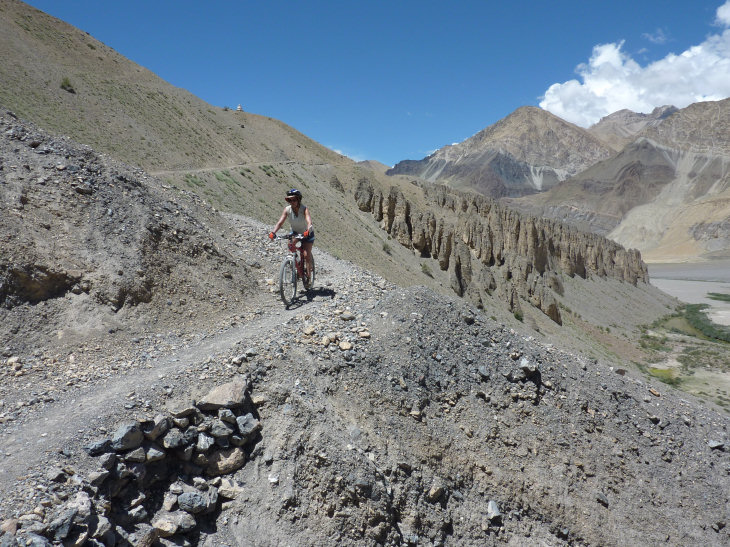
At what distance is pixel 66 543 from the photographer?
322 centimetres

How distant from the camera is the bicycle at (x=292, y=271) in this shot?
7918 millimetres

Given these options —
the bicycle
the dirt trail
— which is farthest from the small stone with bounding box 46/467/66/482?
the bicycle

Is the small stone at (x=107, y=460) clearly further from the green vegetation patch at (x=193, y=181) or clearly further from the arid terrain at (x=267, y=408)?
the green vegetation patch at (x=193, y=181)

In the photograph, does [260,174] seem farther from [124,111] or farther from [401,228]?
[124,111]

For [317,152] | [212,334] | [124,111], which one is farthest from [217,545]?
[317,152]

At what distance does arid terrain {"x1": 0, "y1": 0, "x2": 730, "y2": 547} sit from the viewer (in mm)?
4160

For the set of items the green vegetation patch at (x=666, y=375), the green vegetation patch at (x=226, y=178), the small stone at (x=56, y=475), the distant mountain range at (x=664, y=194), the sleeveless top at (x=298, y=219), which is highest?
the distant mountain range at (x=664, y=194)

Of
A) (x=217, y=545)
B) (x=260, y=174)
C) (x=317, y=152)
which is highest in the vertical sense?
(x=317, y=152)

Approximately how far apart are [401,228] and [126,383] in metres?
25.3

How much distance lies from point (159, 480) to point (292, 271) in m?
4.57

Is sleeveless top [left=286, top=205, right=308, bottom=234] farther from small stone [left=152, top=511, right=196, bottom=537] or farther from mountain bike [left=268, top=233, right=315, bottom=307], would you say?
small stone [left=152, top=511, right=196, bottom=537]

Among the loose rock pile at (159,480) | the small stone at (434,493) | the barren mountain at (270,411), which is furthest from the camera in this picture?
the small stone at (434,493)

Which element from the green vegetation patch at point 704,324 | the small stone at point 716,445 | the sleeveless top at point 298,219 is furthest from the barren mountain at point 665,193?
the sleeveless top at point 298,219

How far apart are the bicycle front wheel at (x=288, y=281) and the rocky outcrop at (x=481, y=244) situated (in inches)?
736
